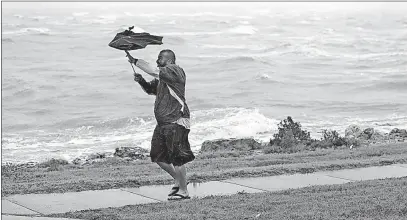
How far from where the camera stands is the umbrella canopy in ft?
27.7

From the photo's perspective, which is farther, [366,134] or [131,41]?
[366,134]

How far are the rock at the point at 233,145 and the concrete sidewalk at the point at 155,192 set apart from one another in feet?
17.0

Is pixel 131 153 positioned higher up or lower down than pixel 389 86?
lower down

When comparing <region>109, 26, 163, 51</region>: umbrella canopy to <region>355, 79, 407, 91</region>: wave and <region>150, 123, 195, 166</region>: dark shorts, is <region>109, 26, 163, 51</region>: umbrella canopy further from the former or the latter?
<region>355, 79, 407, 91</region>: wave

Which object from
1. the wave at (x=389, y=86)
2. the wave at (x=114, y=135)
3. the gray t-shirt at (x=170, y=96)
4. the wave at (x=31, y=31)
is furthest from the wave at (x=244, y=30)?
the gray t-shirt at (x=170, y=96)

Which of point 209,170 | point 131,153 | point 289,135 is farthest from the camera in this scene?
point 131,153

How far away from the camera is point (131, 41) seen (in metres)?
8.49

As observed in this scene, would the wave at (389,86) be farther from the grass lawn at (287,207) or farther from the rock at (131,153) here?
the grass lawn at (287,207)

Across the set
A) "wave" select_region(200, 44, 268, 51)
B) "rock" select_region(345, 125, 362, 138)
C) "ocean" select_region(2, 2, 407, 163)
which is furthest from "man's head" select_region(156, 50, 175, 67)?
"wave" select_region(200, 44, 268, 51)

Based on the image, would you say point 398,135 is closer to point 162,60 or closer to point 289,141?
point 289,141

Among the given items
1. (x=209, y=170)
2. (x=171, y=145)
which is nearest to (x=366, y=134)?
(x=209, y=170)

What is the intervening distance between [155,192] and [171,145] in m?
0.75

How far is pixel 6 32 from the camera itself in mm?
70000

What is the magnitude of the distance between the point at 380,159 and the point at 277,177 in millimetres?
2163
